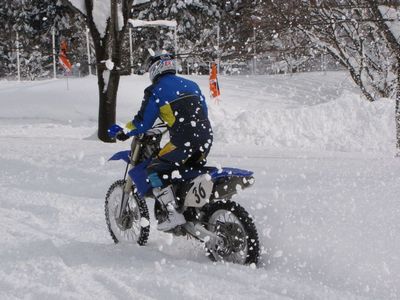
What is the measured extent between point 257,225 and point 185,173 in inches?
49.4

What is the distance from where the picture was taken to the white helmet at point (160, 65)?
532cm

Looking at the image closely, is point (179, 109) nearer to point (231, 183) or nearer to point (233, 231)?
point (231, 183)

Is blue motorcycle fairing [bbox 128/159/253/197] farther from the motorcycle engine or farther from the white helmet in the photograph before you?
the white helmet

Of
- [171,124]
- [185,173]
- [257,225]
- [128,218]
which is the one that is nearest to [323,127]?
[257,225]

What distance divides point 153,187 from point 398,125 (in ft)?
24.3

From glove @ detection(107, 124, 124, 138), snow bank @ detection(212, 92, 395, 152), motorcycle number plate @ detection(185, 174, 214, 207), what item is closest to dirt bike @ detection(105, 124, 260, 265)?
motorcycle number plate @ detection(185, 174, 214, 207)

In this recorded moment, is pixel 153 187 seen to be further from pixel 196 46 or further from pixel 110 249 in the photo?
pixel 196 46

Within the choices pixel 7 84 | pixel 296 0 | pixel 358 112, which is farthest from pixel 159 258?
pixel 7 84

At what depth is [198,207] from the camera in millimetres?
5203

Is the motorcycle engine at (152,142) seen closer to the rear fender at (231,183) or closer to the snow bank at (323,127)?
the rear fender at (231,183)

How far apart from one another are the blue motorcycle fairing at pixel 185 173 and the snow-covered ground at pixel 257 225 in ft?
2.09

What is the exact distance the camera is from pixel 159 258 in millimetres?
5336

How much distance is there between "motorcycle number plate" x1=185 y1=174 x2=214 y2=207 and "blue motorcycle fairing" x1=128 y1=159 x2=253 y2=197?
0.22 feet

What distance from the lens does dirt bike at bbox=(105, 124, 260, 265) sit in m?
4.88
